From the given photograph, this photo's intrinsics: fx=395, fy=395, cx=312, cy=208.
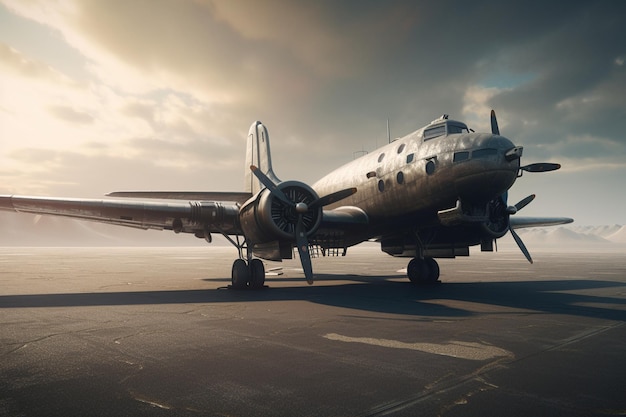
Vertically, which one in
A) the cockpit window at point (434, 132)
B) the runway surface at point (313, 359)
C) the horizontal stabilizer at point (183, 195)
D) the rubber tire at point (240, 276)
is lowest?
the runway surface at point (313, 359)

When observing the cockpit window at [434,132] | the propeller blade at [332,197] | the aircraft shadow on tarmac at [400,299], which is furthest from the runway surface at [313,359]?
the cockpit window at [434,132]

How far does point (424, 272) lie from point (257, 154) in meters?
10.8

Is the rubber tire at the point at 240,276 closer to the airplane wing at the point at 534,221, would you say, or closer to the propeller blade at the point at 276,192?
the propeller blade at the point at 276,192

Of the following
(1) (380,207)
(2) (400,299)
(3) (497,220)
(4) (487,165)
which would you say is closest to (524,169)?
(4) (487,165)

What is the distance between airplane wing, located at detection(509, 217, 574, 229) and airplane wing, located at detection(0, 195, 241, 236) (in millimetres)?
13978

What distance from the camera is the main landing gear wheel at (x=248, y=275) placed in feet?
49.5

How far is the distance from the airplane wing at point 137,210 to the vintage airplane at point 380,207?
0.04 metres

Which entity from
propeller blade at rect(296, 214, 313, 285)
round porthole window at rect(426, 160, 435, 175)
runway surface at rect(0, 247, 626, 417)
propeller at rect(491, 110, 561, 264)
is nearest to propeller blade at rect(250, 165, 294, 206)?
propeller blade at rect(296, 214, 313, 285)

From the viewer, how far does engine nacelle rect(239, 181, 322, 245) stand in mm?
13320

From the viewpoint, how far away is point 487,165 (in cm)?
1183

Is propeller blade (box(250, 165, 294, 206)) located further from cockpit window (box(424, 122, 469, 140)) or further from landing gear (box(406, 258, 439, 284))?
landing gear (box(406, 258, 439, 284))

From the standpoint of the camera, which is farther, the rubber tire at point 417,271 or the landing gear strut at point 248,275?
the rubber tire at point 417,271

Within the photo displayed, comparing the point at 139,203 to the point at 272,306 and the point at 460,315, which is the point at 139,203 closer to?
the point at 272,306

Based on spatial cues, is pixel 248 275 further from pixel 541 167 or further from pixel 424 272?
pixel 541 167
